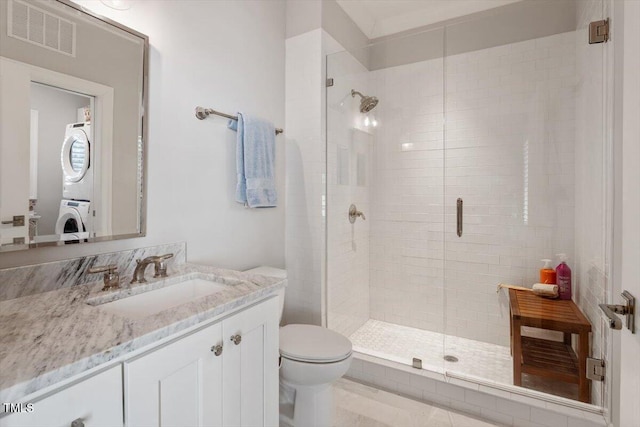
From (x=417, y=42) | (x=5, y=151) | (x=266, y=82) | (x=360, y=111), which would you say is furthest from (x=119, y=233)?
(x=417, y=42)

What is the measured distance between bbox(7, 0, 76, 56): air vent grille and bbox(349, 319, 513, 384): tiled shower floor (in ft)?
7.32

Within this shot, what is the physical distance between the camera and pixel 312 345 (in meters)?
1.61

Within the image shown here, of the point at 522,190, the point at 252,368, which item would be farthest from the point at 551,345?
the point at 252,368

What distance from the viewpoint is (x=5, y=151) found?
41.1 inches

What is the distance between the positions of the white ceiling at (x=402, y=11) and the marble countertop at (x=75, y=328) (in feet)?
8.01

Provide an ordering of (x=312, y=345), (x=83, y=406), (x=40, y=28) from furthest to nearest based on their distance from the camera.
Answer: (x=312, y=345) < (x=40, y=28) < (x=83, y=406)

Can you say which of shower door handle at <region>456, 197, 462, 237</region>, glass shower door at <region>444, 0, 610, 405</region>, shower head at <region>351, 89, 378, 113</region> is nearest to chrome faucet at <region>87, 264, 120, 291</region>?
glass shower door at <region>444, 0, 610, 405</region>

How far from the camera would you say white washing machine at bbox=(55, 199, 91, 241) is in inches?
46.9

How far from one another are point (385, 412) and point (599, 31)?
227 cm

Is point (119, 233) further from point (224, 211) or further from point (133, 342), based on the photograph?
point (133, 342)

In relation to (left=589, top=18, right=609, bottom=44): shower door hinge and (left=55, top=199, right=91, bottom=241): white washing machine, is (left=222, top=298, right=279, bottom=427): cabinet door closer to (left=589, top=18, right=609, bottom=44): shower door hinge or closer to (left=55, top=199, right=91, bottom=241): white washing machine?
(left=55, top=199, right=91, bottom=241): white washing machine

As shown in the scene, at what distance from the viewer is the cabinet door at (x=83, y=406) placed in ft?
1.96

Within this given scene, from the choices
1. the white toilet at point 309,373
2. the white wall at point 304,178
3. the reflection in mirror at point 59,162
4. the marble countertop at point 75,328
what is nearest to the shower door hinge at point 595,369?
the white toilet at point 309,373

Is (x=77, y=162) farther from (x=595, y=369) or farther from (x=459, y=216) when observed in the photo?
(x=595, y=369)
